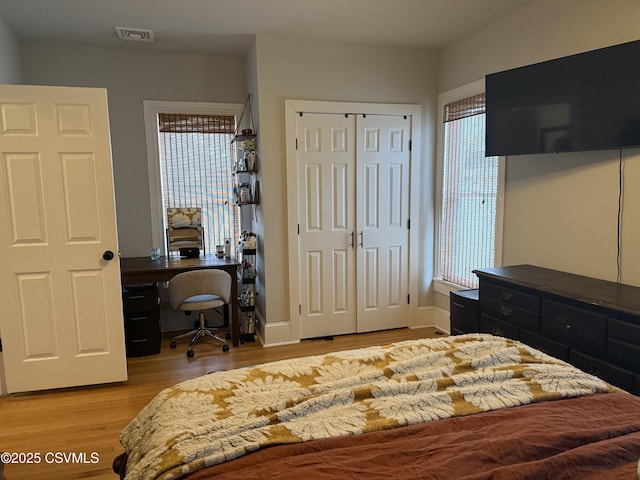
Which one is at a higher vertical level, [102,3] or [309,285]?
A: [102,3]

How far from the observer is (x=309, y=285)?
4105 mm

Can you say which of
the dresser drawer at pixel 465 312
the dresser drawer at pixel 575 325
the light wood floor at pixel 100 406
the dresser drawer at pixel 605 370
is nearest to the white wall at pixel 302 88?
the light wood floor at pixel 100 406

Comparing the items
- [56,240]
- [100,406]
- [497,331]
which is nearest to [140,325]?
[100,406]

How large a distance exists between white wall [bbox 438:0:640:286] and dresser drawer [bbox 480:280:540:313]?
547 millimetres

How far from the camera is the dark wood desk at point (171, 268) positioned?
3750 mm

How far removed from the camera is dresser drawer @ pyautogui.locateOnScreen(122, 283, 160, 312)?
3.74 metres

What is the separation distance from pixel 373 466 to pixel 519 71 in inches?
110

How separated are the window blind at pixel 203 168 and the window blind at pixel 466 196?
223 cm

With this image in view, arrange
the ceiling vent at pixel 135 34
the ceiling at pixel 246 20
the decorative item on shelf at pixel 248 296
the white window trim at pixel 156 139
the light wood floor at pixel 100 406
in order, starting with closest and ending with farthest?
the light wood floor at pixel 100 406, the ceiling at pixel 246 20, the ceiling vent at pixel 135 34, the decorative item on shelf at pixel 248 296, the white window trim at pixel 156 139

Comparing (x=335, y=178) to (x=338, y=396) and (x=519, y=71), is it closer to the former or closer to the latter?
(x=519, y=71)

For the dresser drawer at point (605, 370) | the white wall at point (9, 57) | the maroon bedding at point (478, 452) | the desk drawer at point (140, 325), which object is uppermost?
the white wall at point (9, 57)

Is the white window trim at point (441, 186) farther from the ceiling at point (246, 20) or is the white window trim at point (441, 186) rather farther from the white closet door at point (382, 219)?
the ceiling at point (246, 20)

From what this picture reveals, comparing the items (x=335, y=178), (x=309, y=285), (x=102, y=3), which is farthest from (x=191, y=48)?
(x=309, y=285)

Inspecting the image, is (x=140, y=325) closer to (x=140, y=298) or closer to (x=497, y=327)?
(x=140, y=298)
